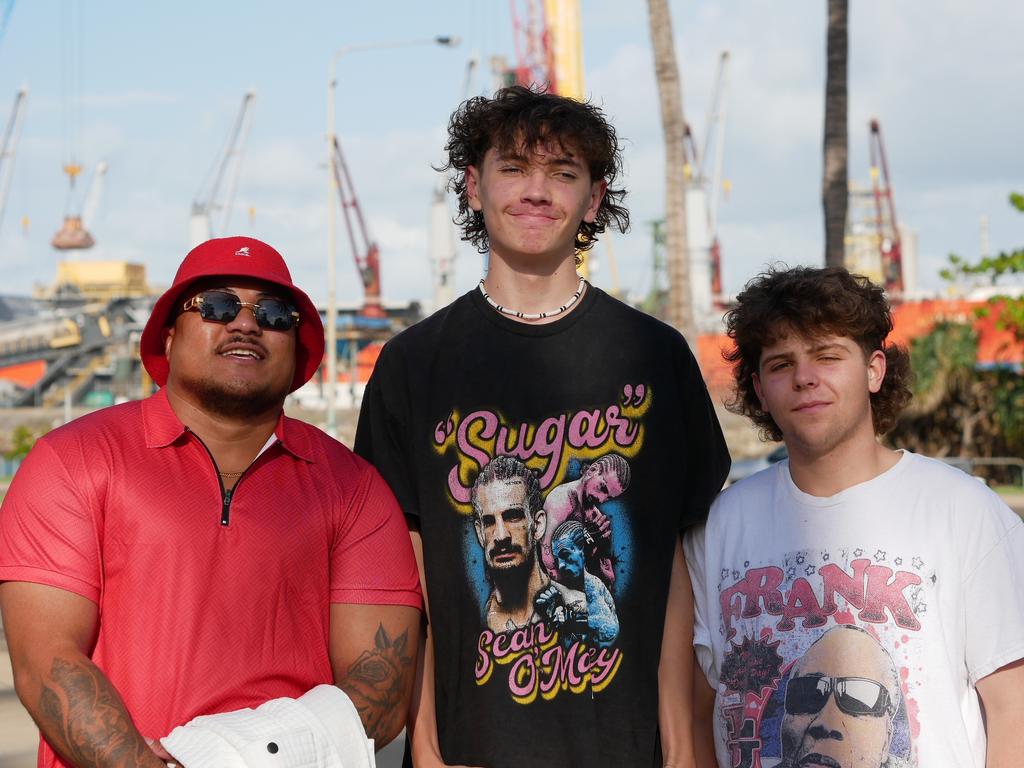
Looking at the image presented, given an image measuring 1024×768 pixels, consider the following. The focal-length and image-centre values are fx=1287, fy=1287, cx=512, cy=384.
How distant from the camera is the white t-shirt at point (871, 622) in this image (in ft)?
9.55

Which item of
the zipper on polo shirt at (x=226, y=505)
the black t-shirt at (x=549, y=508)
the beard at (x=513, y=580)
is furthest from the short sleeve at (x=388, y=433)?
the zipper on polo shirt at (x=226, y=505)

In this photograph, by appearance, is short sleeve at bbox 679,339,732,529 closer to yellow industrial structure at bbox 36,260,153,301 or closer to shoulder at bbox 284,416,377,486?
shoulder at bbox 284,416,377,486

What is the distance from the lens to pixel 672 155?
48.9ft

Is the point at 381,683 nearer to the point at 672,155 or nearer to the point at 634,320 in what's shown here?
the point at 634,320

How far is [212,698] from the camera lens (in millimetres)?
2809

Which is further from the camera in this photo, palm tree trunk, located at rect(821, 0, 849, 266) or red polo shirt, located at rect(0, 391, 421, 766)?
palm tree trunk, located at rect(821, 0, 849, 266)

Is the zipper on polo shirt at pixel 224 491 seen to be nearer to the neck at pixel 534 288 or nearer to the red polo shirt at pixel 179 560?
the red polo shirt at pixel 179 560

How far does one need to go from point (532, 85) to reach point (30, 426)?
58.3 metres

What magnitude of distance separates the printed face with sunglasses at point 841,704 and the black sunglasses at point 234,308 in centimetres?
148

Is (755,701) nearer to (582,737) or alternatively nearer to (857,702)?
(857,702)

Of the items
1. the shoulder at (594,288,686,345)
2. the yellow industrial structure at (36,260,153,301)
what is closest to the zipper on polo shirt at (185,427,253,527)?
the shoulder at (594,288,686,345)

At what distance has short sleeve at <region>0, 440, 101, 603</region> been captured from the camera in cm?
276

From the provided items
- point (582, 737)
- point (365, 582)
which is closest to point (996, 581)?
point (582, 737)

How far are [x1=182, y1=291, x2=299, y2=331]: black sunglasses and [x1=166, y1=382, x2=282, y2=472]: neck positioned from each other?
200 millimetres
